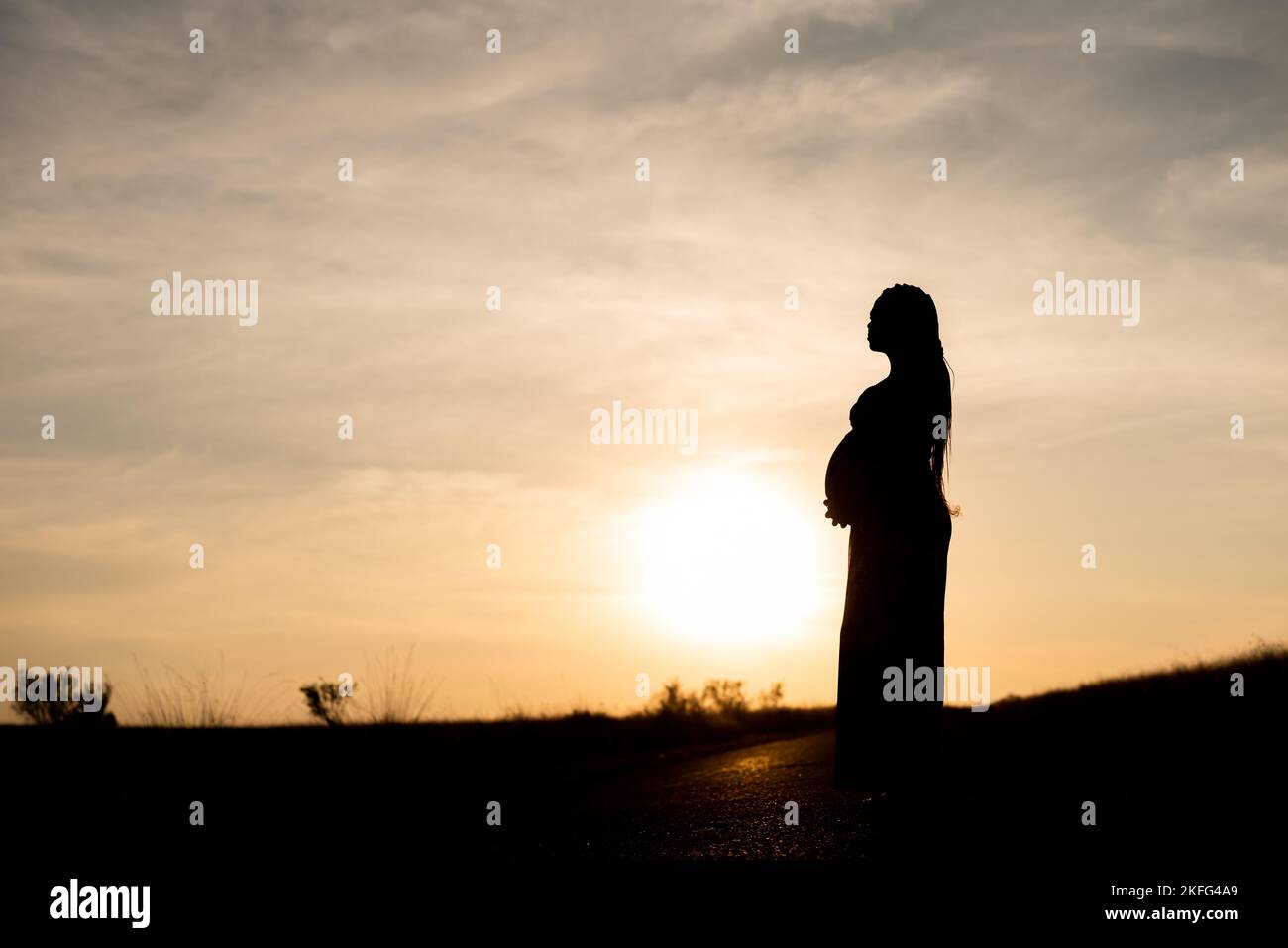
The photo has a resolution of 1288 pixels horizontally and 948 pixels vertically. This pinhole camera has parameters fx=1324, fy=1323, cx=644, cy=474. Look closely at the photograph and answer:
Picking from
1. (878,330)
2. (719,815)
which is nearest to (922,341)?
(878,330)

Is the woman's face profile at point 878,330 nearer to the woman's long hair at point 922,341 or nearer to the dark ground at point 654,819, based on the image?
the woman's long hair at point 922,341

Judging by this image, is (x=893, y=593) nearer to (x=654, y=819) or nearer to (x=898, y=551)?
(x=898, y=551)

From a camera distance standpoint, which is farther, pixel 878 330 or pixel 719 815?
pixel 719 815

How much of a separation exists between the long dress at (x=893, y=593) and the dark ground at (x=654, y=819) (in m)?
0.36

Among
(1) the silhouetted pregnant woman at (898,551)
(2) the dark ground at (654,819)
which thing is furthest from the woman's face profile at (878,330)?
(2) the dark ground at (654,819)

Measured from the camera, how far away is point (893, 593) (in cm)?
836

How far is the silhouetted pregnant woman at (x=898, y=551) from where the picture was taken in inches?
326

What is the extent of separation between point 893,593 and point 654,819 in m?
2.29

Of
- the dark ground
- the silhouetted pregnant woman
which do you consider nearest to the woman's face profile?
the silhouetted pregnant woman

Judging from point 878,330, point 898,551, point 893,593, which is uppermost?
point 878,330

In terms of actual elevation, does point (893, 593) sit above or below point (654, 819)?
above
